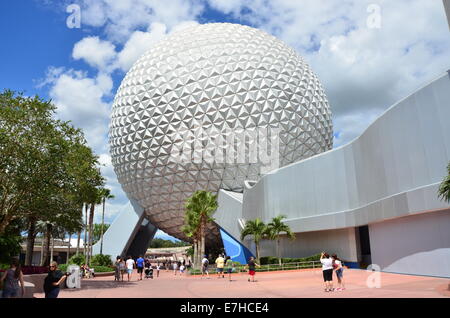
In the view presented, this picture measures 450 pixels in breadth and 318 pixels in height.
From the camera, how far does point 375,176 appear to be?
19656 mm

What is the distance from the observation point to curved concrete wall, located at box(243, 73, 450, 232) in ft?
49.0

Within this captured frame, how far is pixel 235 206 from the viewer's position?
32656mm

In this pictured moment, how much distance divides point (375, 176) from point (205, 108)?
16.7 metres

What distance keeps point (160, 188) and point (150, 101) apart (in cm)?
820

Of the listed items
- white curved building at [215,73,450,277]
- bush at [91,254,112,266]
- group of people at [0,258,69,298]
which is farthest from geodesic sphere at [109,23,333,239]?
group of people at [0,258,69,298]

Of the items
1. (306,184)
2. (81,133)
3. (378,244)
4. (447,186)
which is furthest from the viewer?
(306,184)

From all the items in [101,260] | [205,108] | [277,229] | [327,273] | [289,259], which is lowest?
[289,259]

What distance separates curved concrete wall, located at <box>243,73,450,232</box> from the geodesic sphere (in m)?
5.88

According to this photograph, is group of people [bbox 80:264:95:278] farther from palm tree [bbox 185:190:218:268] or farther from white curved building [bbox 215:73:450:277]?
white curved building [bbox 215:73:450:277]

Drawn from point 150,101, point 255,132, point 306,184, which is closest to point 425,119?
point 306,184

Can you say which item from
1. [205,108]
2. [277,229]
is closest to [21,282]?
[277,229]

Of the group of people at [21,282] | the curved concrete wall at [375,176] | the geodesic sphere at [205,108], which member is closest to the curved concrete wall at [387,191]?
the curved concrete wall at [375,176]

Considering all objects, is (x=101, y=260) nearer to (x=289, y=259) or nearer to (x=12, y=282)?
(x=289, y=259)
